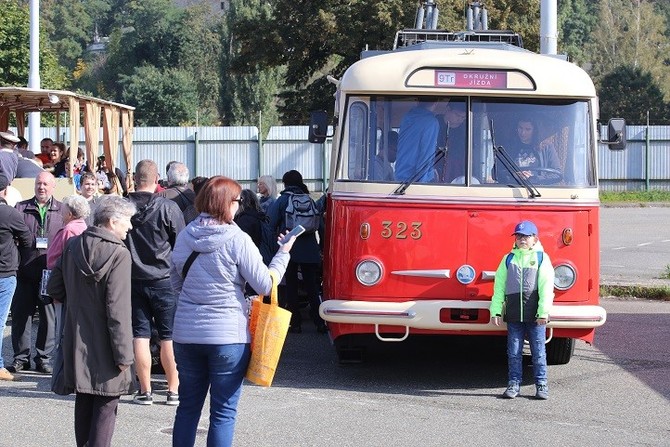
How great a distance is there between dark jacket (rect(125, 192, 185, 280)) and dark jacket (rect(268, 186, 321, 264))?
3.79m

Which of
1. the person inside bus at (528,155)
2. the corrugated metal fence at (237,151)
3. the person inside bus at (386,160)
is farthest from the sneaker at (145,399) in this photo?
the corrugated metal fence at (237,151)

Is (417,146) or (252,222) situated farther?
(252,222)

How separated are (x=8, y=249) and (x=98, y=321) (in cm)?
396

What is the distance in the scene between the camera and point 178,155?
138 feet

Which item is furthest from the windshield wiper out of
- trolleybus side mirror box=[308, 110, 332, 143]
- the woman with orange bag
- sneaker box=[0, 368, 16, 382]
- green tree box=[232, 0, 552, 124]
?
green tree box=[232, 0, 552, 124]

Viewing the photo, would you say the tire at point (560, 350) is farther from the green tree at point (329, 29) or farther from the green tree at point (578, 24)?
the green tree at point (578, 24)

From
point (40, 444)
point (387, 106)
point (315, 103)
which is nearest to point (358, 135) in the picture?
point (387, 106)

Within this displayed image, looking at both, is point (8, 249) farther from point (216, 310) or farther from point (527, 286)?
point (527, 286)

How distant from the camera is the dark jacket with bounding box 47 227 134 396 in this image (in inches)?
260

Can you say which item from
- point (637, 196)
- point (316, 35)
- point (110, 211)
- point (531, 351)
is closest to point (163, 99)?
point (316, 35)

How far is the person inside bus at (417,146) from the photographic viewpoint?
1020 centimetres

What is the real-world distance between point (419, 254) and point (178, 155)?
32.8 meters

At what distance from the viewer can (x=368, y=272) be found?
396 inches

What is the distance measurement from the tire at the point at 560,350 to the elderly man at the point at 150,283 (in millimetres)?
3732
